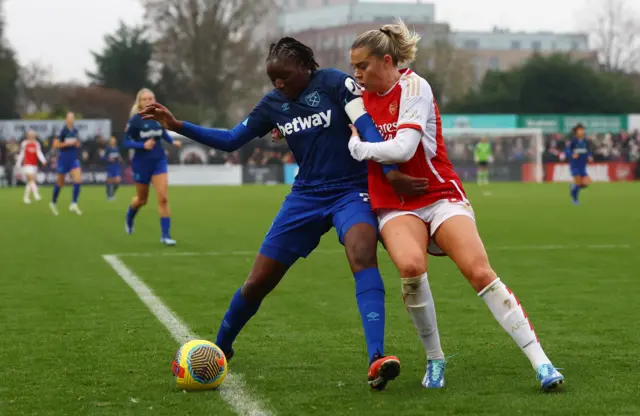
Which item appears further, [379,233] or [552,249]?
[552,249]

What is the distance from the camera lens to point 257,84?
2825 inches

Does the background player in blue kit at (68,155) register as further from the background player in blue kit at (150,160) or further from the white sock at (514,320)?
the white sock at (514,320)

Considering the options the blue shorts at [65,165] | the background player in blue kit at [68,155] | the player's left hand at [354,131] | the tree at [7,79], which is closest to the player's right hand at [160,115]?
the player's left hand at [354,131]

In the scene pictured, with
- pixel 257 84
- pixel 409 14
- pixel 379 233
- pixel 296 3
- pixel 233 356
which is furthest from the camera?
pixel 296 3

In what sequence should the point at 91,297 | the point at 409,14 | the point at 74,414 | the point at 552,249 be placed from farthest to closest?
the point at 409,14, the point at 552,249, the point at 91,297, the point at 74,414

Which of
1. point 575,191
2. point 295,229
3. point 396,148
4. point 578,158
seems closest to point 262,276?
point 295,229

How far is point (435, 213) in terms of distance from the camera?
5.80 m

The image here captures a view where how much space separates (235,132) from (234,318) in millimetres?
1080

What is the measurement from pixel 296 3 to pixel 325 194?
5120 inches

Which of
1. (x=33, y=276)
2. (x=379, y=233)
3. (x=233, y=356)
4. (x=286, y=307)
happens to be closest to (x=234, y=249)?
(x=33, y=276)

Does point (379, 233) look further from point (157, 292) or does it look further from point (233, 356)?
point (157, 292)

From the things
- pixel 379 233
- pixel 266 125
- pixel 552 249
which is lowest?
pixel 552 249

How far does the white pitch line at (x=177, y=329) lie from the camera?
5426 mm

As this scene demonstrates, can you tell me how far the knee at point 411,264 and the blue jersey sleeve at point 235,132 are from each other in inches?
49.1
